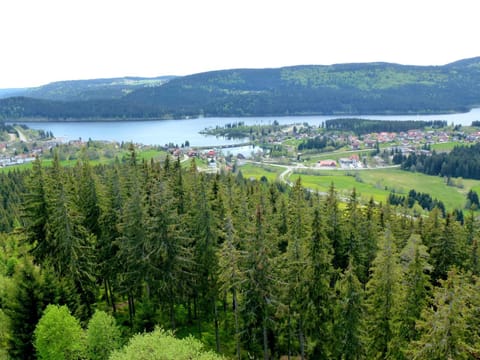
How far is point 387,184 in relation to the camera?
403 feet

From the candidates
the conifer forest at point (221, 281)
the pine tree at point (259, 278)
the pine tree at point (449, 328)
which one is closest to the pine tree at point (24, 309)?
the conifer forest at point (221, 281)

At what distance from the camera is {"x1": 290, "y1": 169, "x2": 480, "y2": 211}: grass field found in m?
110

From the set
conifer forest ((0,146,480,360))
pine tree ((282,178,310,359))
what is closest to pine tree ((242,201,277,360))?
conifer forest ((0,146,480,360))

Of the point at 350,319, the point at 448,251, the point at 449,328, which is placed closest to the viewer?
the point at 449,328

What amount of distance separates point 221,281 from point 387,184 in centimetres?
10524

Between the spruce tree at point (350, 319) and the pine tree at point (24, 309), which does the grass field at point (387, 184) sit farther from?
the pine tree at point (24, 309)

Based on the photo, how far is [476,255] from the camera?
108ft

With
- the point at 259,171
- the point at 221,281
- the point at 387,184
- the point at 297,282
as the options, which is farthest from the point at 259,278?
the point at 259,171

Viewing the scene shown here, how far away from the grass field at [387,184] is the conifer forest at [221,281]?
7603cm

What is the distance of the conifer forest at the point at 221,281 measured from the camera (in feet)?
78.0

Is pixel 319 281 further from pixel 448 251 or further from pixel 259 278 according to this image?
pixel 448 251

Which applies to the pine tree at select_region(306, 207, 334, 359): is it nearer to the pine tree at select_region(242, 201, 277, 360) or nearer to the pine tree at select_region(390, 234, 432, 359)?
the pine tree at select_region(242, 201, 277, 360)

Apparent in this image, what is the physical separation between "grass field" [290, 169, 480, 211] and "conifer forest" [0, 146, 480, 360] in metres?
76.0

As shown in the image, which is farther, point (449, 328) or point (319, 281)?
point (319, 281)
